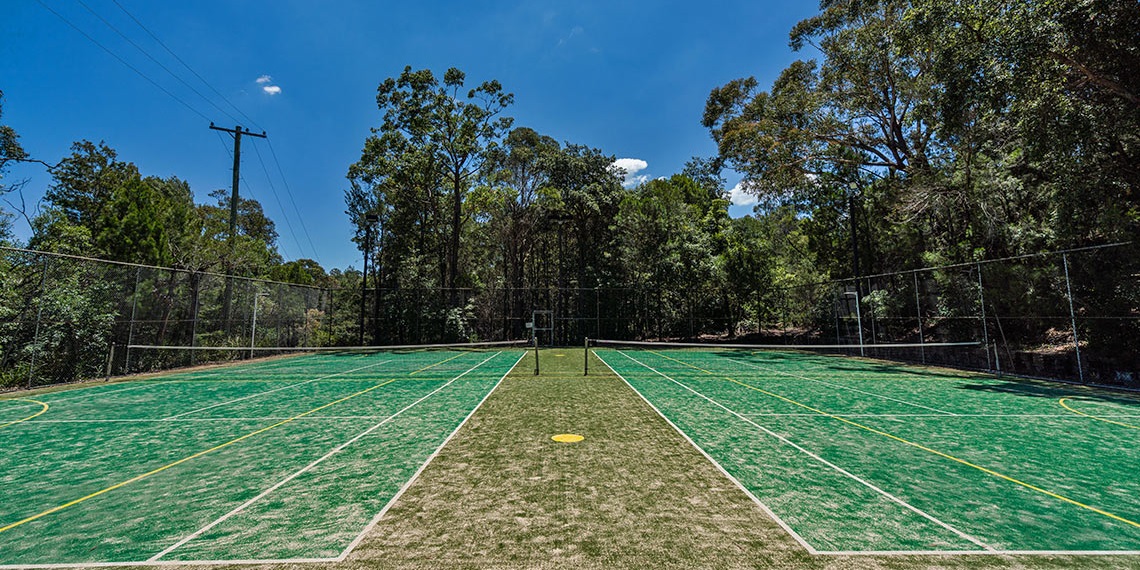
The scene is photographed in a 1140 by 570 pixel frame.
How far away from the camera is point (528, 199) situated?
34.1 metres

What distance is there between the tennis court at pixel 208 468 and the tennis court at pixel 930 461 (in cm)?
406

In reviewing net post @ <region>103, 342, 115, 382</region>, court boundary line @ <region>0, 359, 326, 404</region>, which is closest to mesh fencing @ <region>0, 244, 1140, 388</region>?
net post @ <region>103, 342, 115, 382</region>

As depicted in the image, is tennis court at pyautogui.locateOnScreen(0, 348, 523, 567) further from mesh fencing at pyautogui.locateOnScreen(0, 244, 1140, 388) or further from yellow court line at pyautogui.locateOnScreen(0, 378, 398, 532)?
mesh fencing at pyautogui.locateOnScreen(0, 244, 1140, 388)

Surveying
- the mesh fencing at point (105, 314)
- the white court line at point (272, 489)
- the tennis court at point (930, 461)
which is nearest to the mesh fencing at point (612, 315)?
the mesh fencing at point (105, 314)

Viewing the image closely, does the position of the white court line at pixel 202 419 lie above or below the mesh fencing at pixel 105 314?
below

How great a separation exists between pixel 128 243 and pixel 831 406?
25.9 m

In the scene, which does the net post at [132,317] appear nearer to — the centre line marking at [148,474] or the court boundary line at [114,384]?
the court boundary line at [114,384]

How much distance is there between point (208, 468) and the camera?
5.11 meters

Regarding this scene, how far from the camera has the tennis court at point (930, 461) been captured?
3512 mm

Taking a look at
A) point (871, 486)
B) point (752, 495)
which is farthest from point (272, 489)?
point (871, 486)

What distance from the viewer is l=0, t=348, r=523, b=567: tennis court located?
341 cm

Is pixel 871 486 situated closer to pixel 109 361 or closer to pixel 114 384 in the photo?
pixel 114 384

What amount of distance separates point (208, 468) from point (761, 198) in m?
27.4

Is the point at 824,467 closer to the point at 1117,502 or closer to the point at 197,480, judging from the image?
the point at 1117,502
